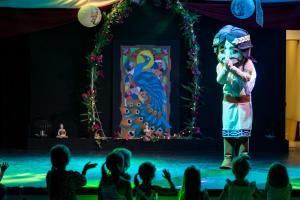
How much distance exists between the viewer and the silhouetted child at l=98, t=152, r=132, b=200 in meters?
4.73

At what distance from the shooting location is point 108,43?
36.2 ft

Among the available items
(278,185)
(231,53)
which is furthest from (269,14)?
(278,185)

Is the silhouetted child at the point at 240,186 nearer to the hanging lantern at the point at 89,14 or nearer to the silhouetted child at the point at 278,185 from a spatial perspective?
the silhouetted child at the point at 278,185

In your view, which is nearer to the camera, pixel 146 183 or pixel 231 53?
pixel 146 183

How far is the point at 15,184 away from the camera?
7.04 m

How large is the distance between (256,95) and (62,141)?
11.2ft

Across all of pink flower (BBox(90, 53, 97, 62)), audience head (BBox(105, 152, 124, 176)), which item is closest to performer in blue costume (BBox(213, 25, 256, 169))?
pink flower (BBox(90, 53, 97, 62))

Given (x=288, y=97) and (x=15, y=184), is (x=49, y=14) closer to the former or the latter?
(x=15, y=184)

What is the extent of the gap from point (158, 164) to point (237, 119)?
4.68 ft

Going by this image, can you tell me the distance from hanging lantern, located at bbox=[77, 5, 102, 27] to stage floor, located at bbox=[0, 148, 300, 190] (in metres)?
2.08

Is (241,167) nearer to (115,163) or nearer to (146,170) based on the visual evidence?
(146,170)

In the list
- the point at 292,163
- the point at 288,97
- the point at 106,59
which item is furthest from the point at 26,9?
the point at 288,97

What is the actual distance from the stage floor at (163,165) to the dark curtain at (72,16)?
6.76 ft

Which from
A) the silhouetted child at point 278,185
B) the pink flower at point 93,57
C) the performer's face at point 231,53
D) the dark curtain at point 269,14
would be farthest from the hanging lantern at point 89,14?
the silhouetted child at point 278,185
